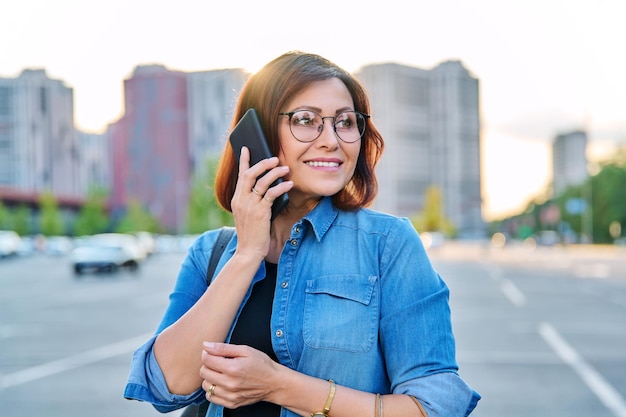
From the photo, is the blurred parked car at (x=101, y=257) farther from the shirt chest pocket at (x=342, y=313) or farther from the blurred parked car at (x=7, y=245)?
the shirt chest pocket at (x=342, y=313)

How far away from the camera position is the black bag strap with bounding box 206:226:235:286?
→ 2201mm

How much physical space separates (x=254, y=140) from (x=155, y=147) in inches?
4600

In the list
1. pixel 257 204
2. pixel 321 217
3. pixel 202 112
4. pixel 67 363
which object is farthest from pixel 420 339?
pixel 202 112

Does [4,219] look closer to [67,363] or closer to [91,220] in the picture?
[91,220]

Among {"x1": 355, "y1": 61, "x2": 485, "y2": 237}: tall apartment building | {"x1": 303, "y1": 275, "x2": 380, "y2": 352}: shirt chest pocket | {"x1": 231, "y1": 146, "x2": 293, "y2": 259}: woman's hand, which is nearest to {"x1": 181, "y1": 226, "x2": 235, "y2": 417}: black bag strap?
{"x1": 231, "y1": 146, "x2": 293, "y2": 259}: woman's hand

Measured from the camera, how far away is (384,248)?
1.99 meters

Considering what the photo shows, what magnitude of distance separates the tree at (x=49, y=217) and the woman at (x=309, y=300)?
90.6 m

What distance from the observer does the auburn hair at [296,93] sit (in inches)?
81.7

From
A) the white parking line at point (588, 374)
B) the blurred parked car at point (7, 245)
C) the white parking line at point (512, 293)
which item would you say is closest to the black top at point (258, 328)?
the white parking line at point (588, 374)

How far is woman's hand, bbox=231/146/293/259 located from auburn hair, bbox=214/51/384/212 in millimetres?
151

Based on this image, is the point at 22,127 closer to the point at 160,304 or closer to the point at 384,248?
the point at 160,304

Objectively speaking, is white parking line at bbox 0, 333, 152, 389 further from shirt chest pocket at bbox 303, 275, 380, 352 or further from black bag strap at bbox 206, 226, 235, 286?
shirt chest pocket at bbox 303, 275, 380, 352

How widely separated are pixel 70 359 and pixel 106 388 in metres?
2.06

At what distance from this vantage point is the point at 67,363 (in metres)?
9.02
